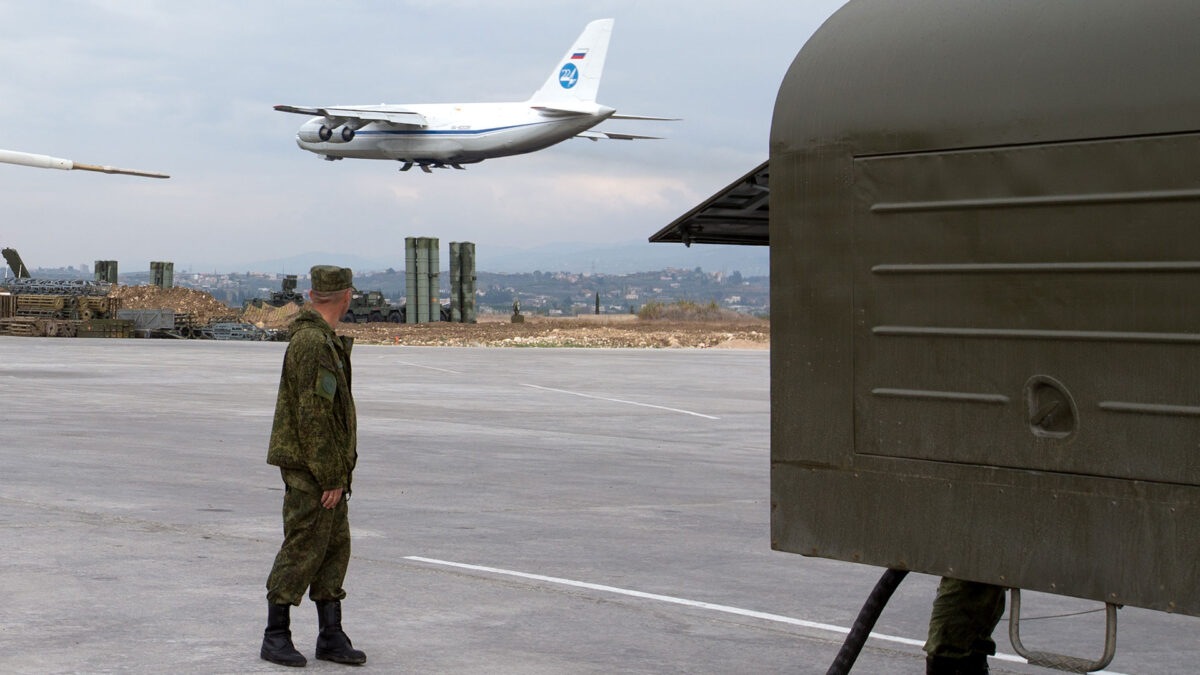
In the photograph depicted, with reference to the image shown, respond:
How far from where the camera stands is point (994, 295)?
430 cm

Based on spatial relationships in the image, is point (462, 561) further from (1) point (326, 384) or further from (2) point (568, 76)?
(2) point (568, 76)

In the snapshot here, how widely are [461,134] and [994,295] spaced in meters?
55.3

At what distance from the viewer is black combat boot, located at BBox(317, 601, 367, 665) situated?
6.35m

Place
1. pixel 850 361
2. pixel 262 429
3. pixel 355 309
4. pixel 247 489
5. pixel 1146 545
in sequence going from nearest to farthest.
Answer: pixel 1146 545, pixel 850 361, pixel 247 489, pixel 262 429, pixel 355 309

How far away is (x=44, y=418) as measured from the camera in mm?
18125

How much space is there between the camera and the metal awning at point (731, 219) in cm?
595

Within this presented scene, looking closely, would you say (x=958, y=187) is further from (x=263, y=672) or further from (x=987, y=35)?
(x=263, y=672)

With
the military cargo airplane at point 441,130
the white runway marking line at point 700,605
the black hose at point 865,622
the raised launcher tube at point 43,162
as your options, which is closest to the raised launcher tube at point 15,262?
the military cargo airplane at point 441,130

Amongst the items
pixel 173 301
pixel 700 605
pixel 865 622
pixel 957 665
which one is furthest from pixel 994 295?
pixel 173 301

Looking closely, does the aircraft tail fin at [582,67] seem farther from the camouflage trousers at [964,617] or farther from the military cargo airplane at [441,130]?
the camouflage trousers at [964,617]

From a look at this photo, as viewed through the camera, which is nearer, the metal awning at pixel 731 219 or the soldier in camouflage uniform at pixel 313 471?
the metal awning at pixel 731 219

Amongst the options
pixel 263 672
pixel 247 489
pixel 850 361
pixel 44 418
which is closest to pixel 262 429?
pixel 44 418

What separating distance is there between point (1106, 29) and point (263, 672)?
4.27 m

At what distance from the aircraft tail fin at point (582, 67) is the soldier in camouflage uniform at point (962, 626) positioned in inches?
Answer: 2333
